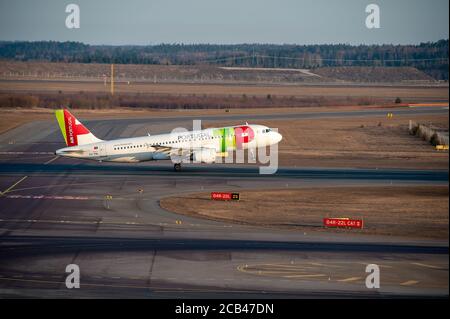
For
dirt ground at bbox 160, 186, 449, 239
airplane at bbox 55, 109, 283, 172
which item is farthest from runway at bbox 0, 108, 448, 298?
airplane at bbox 55, 109, 283, 172

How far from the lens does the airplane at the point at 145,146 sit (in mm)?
89562

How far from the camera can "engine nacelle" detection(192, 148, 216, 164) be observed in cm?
9012

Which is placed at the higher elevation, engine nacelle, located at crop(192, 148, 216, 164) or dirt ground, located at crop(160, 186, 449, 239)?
engine nacelle, located at crop(192, 148, 216, 164)

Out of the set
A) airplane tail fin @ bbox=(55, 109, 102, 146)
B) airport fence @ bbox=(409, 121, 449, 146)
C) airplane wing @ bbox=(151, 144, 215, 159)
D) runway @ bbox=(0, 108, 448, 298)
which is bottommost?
runway @ bbox=(0, 108, 448, 298)

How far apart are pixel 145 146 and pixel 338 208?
27.3 m

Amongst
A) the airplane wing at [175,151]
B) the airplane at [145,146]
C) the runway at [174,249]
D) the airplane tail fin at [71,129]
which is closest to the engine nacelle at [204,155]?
the airplane at [145,146]

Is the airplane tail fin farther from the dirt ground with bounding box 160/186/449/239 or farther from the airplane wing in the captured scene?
the dirt ground with bounding box 160/186/449/239

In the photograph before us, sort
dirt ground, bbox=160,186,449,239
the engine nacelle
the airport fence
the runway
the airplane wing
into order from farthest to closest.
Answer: the airport fence
the airplane wing
the engine nacelle
dirt ground, bbox=160,186,449,239
the runway

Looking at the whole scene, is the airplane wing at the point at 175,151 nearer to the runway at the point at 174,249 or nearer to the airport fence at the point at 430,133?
the runway at the point at 174,249

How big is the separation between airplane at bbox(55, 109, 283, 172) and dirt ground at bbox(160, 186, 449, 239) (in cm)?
1312

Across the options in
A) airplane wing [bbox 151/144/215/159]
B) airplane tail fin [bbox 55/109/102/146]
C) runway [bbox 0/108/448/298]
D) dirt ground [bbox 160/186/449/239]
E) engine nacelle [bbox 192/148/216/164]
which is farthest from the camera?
airplane wing [bbox 151/144/215/159]
